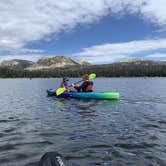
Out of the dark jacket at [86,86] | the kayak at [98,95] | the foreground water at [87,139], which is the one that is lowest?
the foreground water at [87,139]

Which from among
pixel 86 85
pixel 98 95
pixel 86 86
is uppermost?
pixel 86 85

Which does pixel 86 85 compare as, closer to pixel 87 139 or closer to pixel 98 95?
pixel 98 95

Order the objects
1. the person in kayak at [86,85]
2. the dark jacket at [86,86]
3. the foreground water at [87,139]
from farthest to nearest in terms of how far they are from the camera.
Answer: the dark jacket at [86,86] < the person in kayak at [86,85] < the foreground water at [87,139]

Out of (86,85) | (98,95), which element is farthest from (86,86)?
(98,95)

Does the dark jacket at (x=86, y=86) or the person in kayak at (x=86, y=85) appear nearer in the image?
the person in kayak at (x=86, y=85)

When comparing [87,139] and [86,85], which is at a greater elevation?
[86,85]

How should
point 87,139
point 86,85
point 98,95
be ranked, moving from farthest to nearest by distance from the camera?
point 86,85
point 98,95
point 87,139

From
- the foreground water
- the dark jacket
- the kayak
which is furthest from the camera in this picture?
the dark jacket

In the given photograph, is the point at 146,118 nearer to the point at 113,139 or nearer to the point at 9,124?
the point at 113,139

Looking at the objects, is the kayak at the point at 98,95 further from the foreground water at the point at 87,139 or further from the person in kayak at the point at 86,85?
the foreground water at the point at 87,139

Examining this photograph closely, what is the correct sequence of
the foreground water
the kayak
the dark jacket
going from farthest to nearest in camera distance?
the dark jacket → the kayak → the foreground water

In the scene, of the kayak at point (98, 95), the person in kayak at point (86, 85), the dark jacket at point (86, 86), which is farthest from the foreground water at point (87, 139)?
the dark jacket at point (86, 86)

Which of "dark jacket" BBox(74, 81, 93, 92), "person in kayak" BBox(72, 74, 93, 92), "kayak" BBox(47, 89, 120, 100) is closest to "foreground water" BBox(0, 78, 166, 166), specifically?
"kayak" BBox(47, 89, 120, 100)

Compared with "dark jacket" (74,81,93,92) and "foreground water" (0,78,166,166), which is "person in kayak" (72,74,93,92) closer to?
A: "dark jacket" (74,81,93,92)
